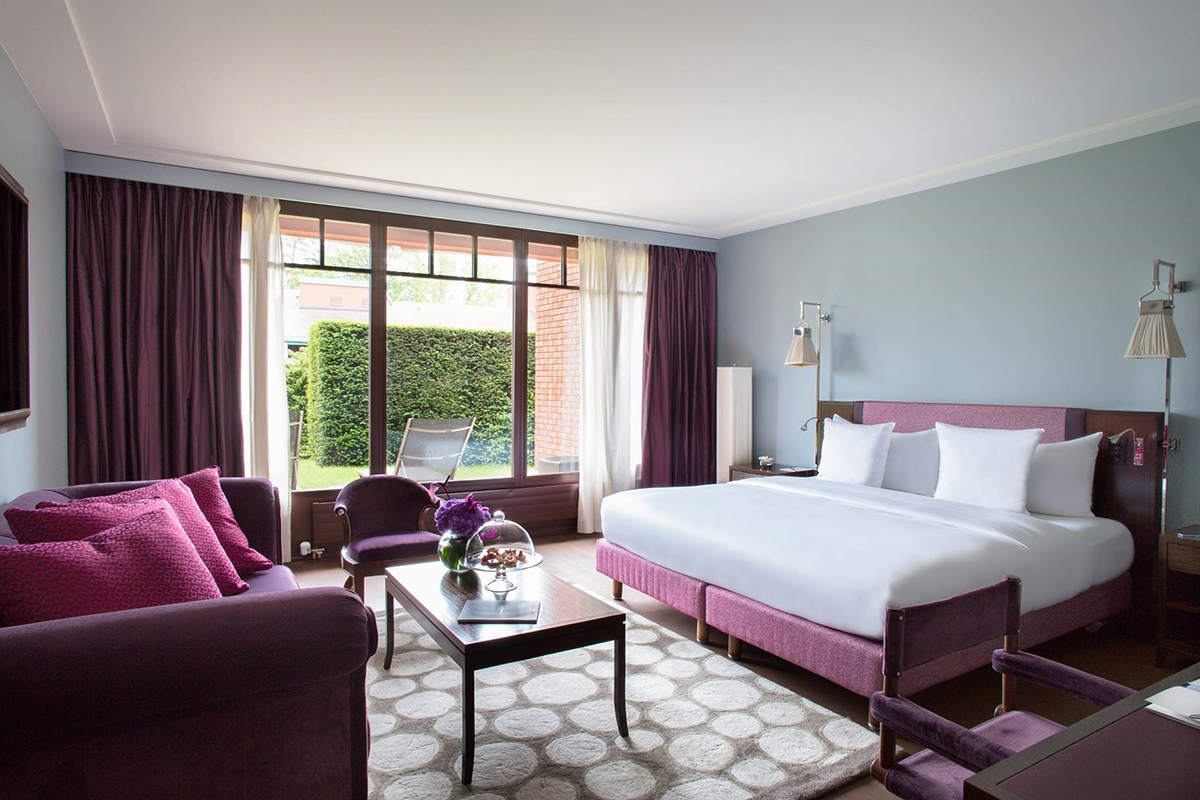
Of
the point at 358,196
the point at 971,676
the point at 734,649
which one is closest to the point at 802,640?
the point at 734,649

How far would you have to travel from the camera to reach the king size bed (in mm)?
2580

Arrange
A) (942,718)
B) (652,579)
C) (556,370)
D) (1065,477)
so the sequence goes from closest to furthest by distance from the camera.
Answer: (942,718)
(1065,477)
(652,579)
(556,370)

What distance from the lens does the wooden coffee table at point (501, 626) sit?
223 centimetres

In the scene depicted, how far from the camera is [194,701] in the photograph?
1.40 m

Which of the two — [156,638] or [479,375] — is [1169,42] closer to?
[156,638]

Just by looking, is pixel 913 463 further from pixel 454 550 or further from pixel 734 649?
pixel 454 550

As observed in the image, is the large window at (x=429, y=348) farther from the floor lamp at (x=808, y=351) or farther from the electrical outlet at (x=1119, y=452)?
the electrical outlet at (x=1119, y=452)

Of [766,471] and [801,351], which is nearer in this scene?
[801,351]

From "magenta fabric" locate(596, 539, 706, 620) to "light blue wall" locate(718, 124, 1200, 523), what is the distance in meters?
2.26

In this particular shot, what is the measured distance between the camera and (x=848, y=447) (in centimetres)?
452

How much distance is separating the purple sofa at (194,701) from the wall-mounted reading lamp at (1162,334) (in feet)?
11.9

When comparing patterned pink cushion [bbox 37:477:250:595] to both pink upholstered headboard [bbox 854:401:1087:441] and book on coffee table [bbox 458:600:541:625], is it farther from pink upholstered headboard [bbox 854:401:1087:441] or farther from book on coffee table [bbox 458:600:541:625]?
pink upholstered headboard [bbox 854:401:1087:441]

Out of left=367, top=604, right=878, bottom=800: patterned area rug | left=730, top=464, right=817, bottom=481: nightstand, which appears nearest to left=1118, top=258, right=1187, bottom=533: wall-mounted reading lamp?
left=730, top=464, right=817, bottom=481: nightstand

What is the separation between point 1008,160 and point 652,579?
3.22 metres
